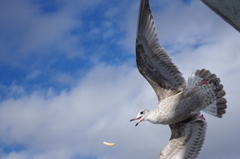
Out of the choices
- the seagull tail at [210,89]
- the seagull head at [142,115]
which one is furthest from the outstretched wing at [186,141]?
the seagull head at [142,115]

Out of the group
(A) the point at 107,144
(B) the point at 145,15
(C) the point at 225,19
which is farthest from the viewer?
(B) the point at 145,15

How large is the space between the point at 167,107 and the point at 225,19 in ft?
15.5

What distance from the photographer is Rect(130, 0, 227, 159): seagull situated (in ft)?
23.5

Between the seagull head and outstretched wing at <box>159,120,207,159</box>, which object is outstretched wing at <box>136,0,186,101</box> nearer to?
the seagull head

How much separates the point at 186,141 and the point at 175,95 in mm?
1415

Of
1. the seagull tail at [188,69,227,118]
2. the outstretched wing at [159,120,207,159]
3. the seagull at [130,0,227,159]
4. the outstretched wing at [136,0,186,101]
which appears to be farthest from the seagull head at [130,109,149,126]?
the seagull tail at [188,69,227,118]

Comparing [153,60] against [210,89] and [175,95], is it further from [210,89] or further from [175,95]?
[210,89]

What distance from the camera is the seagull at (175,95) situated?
7156 millimetres

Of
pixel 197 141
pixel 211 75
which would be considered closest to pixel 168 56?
pixel 211 75

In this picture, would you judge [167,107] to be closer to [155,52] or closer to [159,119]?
[159,119]

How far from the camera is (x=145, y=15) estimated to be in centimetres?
709

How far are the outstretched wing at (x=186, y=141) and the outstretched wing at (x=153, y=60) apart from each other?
43.9 inches

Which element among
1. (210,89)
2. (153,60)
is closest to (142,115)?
(153,60)

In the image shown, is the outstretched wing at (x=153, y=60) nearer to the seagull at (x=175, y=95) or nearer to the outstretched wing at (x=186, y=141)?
the seagull at (x=175, y=95)
